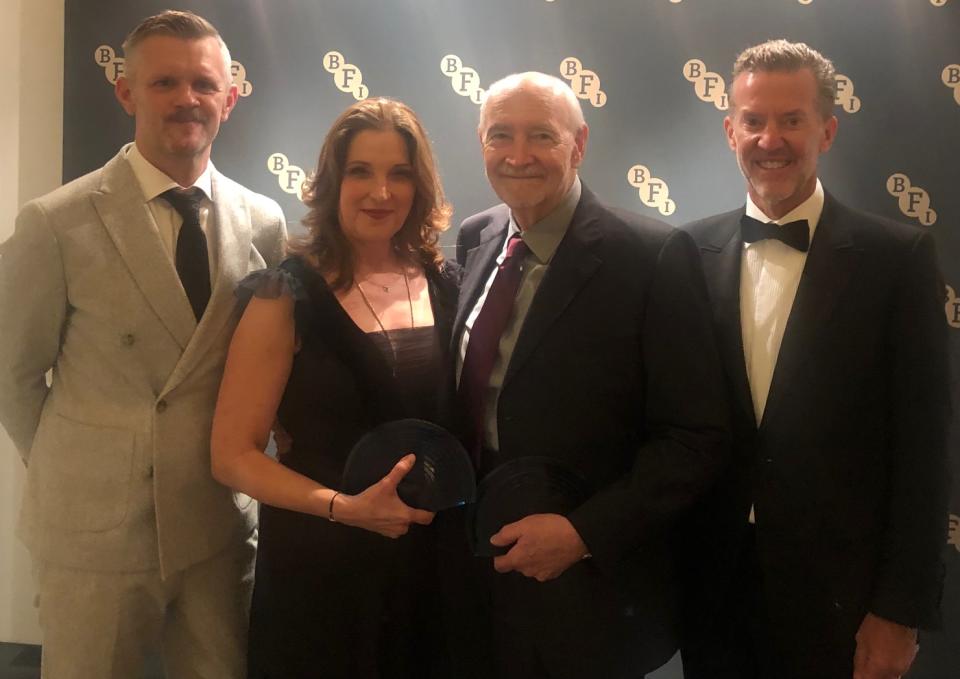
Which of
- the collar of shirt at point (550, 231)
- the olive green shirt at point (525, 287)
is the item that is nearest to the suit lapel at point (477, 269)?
the olive green shirt at point (525, 287)

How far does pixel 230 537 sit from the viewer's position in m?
1.88

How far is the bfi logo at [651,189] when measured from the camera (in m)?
2.66

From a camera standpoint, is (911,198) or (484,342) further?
(911,198)

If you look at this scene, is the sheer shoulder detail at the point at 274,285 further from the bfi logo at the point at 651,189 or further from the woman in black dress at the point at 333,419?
the bfi logo at the point at 651,189

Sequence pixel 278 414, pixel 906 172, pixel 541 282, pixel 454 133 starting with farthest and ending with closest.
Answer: pixel 454 133
pixel 906 172
pixel 278 414
pixel 541 282

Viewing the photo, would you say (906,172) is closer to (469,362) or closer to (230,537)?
(469,362)

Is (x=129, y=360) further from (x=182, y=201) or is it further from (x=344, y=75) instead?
(x=344, y=75)

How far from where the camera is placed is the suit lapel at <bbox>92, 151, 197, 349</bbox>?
1.72 m

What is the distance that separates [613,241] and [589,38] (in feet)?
4.65

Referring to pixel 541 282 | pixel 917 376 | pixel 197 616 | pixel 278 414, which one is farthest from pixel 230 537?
pixel 917 376

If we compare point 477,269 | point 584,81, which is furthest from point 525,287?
point 584,81

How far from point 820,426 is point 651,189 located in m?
1.31

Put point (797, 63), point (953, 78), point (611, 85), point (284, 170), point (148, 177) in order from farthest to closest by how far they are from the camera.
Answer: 1. point (284, 170)
2. point (611, 85)
3. point (953, 78)
4. point (148, 177)
5. point (797, 63)

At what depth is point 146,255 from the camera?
172 cm
